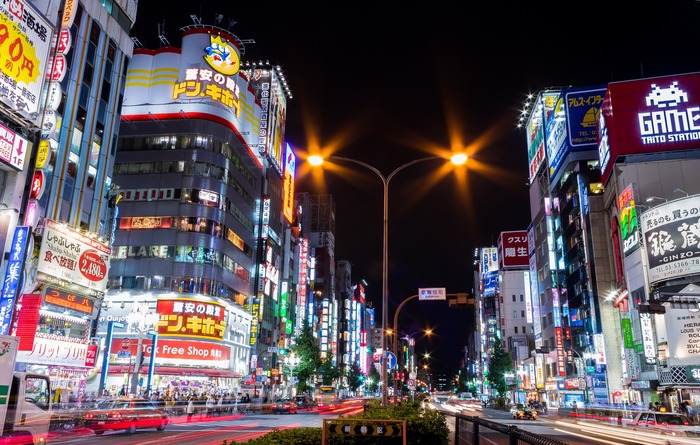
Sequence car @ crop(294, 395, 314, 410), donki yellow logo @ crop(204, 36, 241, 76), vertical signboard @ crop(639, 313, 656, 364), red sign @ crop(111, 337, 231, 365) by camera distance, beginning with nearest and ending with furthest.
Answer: vertical signboard @ crop(639, 313, 656, 364) → red sign @ crop(111, 337, 231, 365) → car @ crop(294, 395, 314, 410) → donki yellow logo @ crop(204, 36, 241, 76)

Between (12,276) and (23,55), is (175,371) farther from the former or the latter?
(23,55)

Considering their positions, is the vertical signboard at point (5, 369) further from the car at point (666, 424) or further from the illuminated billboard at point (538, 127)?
the illuminated billboard at point (538, 127)

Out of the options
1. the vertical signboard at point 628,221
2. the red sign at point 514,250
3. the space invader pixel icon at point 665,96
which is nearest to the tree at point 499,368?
the red sign at point 514,250

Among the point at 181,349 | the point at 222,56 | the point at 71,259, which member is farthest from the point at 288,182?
the point at 71,259

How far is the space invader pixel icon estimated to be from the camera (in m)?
56.6

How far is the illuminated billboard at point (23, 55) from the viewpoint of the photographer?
30.1 metres

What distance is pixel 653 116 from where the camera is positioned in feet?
187

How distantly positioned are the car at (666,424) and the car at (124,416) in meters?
24.3

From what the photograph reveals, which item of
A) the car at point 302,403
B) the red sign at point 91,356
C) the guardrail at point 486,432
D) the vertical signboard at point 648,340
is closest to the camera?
the guardrail at point 486,432

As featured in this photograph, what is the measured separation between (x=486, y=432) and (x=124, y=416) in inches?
743

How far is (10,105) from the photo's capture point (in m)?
30.5

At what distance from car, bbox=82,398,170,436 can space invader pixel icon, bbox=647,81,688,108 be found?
55.2 m

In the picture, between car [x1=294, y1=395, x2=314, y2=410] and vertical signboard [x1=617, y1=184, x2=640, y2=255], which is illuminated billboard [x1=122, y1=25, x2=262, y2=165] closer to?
car [x1=294, y1=395, x2=314, y2=410]

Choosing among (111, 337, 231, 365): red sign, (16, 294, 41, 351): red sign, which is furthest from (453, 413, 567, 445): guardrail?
(111, 337, 231, 365): red sign
